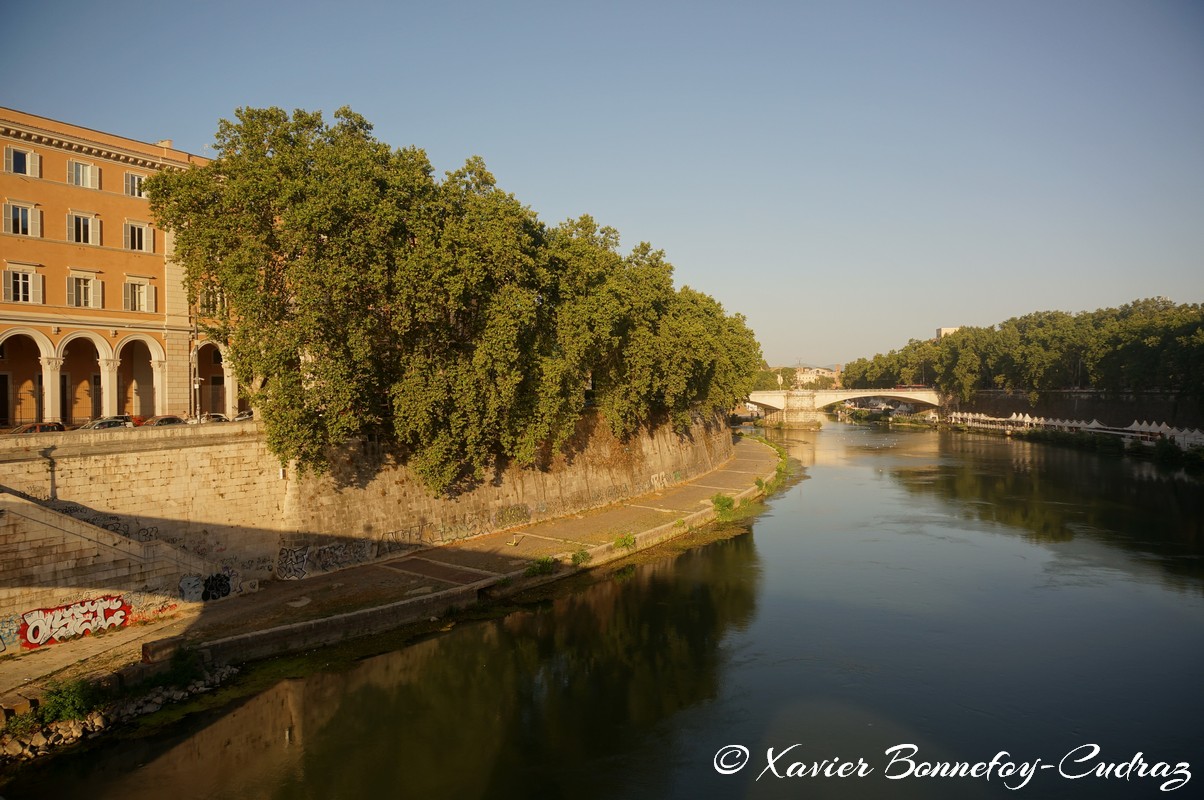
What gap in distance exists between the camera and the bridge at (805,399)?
339 feet

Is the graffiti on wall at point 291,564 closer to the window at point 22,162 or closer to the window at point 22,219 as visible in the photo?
the window at point 22,219

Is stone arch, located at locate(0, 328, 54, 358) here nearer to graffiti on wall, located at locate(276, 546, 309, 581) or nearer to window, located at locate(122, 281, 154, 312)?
window, located at locate(122, 281, 154, 312)

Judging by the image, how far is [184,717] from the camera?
1515 cm

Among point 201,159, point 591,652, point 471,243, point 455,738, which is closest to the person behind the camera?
point 455,738

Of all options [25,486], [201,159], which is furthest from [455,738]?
[201,159]

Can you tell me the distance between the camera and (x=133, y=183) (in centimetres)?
2984

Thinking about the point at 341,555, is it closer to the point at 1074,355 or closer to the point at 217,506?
the point at 217,506

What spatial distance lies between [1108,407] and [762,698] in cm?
7308

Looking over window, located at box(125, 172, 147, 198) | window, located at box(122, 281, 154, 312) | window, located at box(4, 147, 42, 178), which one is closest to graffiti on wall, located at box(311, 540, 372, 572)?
window, located at box(122, 281, 154, 312)

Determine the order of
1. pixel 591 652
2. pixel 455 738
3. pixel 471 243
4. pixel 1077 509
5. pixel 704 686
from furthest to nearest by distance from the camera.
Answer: pixel 1077 509, pixel 471 243, pixel 591 652, pixel 704 686, pixel 455 738

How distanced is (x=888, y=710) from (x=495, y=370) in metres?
15.1

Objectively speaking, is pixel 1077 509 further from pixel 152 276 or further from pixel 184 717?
pixel 152 276

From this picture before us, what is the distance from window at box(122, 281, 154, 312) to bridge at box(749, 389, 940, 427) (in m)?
81.4

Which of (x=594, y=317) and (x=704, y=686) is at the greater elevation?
(x=594, y=317)
